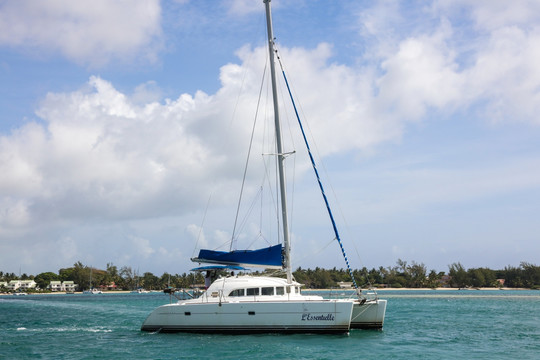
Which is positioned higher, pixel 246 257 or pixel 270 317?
pixel 246 257

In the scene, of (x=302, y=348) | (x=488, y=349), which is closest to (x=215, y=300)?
(x=302, y=348)

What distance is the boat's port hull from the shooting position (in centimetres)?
2048

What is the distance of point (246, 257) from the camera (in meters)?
23.7

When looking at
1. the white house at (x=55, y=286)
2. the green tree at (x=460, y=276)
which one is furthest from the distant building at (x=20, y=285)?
the green tree at (x=460, y=276)

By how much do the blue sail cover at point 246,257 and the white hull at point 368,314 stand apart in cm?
408

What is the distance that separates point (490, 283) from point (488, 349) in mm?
134810

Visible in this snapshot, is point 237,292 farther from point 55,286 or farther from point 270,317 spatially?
point 55,286

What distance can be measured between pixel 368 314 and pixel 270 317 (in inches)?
197

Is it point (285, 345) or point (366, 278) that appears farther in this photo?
point (366, 278)

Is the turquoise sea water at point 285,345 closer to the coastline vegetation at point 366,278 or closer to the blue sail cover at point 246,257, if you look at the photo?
the blue sail cover at point 246,257

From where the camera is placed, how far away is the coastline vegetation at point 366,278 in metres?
139

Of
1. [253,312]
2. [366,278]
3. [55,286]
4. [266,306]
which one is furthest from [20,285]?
[266,306]

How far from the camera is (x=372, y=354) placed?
1798 centimetres

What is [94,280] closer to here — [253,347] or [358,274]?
[358,274]
